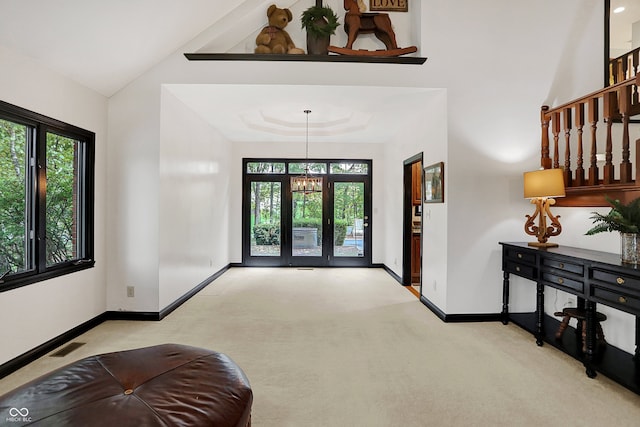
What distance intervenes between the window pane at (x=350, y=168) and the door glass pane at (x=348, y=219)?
0.24m

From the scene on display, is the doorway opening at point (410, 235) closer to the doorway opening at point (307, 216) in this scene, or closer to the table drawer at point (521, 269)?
the doorway opening at point (307, 216)

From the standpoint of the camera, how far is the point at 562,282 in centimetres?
281

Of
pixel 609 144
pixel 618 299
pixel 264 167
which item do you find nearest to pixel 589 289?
pixel 618 299

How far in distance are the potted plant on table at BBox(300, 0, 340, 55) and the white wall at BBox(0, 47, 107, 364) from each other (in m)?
2.44

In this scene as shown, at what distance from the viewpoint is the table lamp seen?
3135 millimetres

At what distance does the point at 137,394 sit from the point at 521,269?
11.2 feet

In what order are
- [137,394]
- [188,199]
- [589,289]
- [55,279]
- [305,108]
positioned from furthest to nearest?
[305,108] → [188,199] → [55,279] → [589,289] → [137,394]

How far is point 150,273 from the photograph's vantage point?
12.2 feet

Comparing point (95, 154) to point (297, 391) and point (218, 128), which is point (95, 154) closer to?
point (218, 128)

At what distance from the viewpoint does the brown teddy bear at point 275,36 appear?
3.71 m

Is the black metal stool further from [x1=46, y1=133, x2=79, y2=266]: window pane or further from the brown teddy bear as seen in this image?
[x1=46, y1=133, x2=79, y2=266]: window pane

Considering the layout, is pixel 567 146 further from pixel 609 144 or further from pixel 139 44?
pixel 139 44

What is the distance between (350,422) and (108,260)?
322cm

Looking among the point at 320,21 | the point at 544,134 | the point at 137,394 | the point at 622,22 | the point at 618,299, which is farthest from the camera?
the point at 622,22
